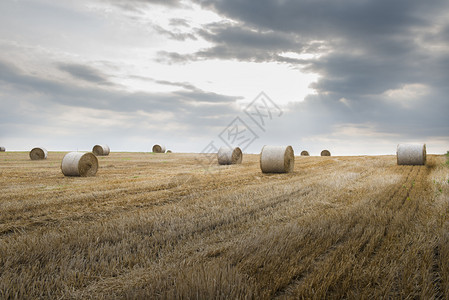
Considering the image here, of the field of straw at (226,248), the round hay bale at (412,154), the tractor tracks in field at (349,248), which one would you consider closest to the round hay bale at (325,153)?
the round hay bale at (412,154)

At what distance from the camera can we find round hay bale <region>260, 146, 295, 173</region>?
1528 cm

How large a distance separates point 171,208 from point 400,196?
20.9 ft

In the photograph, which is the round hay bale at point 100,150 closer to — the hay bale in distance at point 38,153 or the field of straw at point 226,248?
the hay bale in distance at point 38,153

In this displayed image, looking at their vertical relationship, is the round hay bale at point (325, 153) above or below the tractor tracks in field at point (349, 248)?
above

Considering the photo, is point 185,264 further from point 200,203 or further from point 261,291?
point 200,203

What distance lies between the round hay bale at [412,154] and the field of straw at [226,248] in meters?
12.4

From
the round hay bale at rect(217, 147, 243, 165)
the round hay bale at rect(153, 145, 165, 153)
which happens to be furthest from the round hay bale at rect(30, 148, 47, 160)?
the round hay bale at rect(217, 147, 243, 165)

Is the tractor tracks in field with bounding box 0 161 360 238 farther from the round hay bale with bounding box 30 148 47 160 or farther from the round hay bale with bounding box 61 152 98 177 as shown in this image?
the round hay bale with bounding box 30 148 47 160

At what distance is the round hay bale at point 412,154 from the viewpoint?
61.7ft

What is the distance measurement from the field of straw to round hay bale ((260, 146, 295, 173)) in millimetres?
7089

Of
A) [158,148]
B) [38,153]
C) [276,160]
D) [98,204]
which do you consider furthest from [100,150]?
[98,204]

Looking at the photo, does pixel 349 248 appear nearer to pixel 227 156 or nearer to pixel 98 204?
pixel 98 204

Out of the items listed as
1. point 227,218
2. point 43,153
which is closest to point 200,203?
point 227,218

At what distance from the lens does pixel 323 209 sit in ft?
22.7
